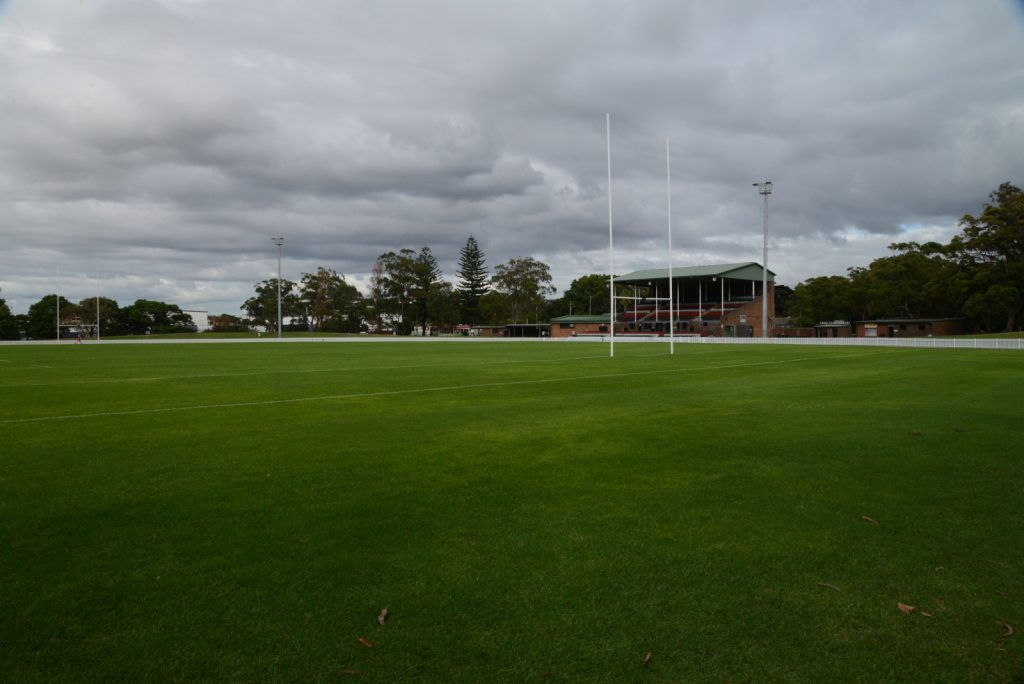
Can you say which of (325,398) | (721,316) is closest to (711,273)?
(721,316)

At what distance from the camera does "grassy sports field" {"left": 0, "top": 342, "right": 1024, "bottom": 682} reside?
9.70 feet

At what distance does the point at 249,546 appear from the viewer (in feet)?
14.0

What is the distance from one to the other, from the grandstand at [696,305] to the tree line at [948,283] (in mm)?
6507

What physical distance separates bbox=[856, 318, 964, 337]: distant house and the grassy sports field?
2645 inches

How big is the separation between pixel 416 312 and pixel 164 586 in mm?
107223

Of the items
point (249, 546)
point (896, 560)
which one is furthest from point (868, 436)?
point (249, 546)

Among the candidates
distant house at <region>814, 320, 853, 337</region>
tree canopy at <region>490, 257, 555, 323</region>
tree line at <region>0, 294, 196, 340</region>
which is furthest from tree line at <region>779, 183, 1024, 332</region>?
tree line at <region>0, 294, 196, 340</region>

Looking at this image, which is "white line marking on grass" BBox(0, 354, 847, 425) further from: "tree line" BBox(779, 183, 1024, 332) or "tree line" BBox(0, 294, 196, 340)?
"tree line" BBox(0, 294, 196, 340)

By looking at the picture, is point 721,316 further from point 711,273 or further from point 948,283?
point 948,283

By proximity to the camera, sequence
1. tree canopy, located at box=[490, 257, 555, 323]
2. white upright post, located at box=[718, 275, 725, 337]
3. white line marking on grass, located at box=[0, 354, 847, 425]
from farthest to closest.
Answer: tree canopy, located at box=[490, 257, 555, 323] → white upright post, located at box=[718, 275, 725, 337] → white line marking on grass, located at box=[0, 354, 847, 425]

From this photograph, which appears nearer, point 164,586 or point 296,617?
point 296,617

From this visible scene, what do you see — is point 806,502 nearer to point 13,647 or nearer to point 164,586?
point 164,586

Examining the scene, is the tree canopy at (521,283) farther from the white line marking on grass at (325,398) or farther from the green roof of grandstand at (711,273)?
the white line marking on grass at (325,398)

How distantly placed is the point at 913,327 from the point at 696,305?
91.0ft
